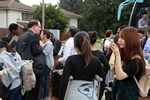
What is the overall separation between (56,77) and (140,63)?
3163mm

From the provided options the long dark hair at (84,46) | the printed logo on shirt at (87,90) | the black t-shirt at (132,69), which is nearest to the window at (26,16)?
the long dark hair at (84,46)

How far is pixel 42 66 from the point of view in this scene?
415 cm

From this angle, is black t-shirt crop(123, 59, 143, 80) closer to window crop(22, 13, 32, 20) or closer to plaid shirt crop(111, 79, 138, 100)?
plaid shirt crop(111, 79, 138, 100)

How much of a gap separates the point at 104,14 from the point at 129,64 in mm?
32005

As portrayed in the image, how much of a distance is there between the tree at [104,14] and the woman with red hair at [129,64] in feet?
96.0

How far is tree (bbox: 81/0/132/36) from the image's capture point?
31531mm

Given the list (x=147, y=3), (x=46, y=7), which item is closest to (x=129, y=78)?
(x=147, y=3)

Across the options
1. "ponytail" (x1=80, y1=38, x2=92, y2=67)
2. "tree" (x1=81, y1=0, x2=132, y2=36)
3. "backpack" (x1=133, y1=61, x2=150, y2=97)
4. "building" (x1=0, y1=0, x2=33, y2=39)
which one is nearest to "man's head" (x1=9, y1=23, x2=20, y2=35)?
"ponytail" (x1=80, y1=38, x2=92, y2=67)

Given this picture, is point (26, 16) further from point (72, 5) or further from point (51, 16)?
point (72, 5)

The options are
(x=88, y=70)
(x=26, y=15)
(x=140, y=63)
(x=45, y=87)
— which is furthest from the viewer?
(x=26, y=15)

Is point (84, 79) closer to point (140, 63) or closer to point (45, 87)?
point (140, 63)

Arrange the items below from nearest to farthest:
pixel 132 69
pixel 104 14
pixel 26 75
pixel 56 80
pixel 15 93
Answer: pixel 132 69 < pixel 15 93 < pixel 26 75 < pixel 56 80 < pixel 104 14

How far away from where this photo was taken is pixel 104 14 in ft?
110

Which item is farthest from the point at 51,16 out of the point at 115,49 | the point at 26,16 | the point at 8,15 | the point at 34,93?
the point at 115,49
